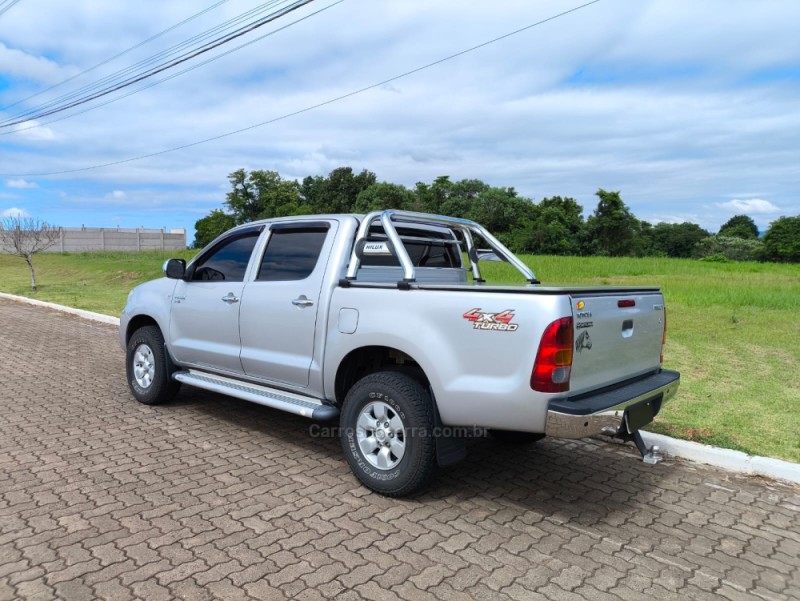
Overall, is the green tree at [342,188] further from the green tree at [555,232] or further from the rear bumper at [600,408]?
the rear bumper at [600,408]

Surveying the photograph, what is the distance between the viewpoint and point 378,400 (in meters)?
4.03

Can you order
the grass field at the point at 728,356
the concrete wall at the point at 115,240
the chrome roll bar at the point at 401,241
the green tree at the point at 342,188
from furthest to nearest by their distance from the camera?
the green tree at the point at 342,188
the concrete wall at the point at 115,240
the grass field at the point at 728,356
the chrome roll bar at the point at 401,241

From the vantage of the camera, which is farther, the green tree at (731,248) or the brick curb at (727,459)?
the green tree at (731,248)

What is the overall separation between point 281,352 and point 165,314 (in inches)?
71.6

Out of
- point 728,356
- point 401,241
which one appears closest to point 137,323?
point 401,241

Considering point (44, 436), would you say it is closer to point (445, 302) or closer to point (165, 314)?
point (165, 314)

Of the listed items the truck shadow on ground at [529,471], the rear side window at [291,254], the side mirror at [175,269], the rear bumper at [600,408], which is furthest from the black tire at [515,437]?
the side mirror at [175,269]

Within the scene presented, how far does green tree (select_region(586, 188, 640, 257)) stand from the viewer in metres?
56.0

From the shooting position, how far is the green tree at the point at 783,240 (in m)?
63.2

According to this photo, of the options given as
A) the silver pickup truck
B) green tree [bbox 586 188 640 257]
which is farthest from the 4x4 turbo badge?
green tree [bbox 586 188 640 257]

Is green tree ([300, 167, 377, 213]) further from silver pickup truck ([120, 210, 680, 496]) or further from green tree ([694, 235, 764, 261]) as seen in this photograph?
silver pickup truck ([120, 210, 680, 496])

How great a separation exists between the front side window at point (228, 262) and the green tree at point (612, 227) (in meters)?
54.4

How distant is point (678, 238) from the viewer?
81.6m

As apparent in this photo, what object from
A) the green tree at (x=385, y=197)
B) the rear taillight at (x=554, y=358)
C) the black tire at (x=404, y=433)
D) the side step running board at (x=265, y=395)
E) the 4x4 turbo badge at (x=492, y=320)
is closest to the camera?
the rear taillight at (x=554, y=358)
